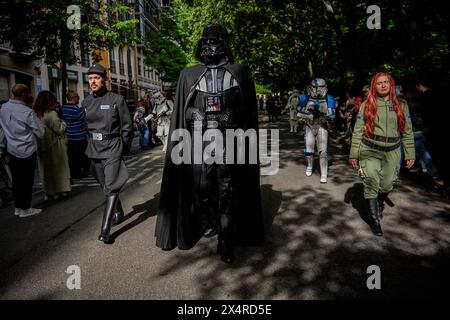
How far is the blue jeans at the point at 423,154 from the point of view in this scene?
264 inches

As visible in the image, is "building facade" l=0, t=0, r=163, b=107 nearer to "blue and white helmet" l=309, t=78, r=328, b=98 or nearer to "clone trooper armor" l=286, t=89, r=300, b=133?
"clone trooper armor" l=286, t=89, r=300, b=133

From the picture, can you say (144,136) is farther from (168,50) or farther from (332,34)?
(168,50)

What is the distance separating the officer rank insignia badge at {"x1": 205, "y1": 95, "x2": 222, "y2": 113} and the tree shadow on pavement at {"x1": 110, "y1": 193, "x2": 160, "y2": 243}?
2.05 m

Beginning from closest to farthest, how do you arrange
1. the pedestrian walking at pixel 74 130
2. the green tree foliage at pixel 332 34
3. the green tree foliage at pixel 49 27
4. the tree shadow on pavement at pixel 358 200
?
1. the tree shadow on pavement at pixel 358 200
2. the pedestrian walking at pixel 74 130
3. the green tree foliage at pixel 332 34
4. the green tree foliage at pixel 49 27

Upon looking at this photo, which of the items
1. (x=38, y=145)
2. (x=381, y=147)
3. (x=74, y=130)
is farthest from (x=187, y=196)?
(x=74, y=130)

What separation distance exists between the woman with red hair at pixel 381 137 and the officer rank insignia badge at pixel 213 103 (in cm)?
193

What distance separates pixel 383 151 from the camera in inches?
168

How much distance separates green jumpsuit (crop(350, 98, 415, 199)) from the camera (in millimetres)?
4223

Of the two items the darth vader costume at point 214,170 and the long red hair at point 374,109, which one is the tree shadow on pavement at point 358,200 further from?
the darth vader costume at point 214,170

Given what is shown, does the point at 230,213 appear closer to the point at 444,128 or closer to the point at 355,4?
the point at 444,128

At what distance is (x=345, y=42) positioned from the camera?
42.1 ft

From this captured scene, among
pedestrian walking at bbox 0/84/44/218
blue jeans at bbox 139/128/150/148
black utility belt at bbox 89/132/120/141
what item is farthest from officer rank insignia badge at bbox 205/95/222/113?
blue jeans at bbox 139/128/150/148

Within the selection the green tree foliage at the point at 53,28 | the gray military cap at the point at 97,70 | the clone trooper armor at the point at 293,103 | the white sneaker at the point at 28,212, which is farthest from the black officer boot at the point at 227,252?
the clone trooper armor at the point at 293,103

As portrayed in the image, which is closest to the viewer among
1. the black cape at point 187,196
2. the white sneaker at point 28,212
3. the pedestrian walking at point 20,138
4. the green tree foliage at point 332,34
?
the black cape at point 187,196
